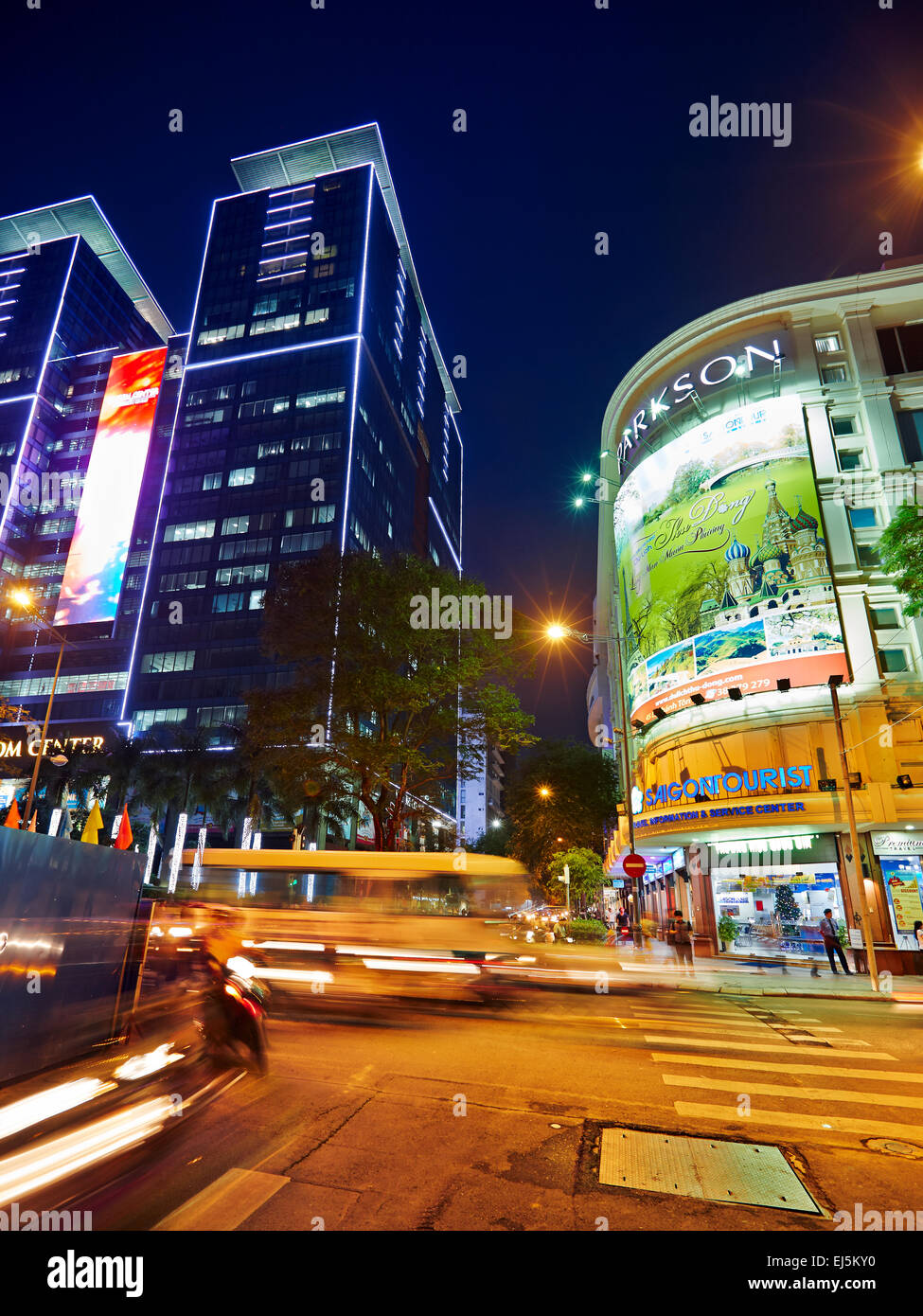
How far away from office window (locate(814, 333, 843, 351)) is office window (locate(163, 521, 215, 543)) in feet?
208

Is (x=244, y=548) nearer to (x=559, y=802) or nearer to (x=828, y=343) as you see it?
(x=559, y=802)

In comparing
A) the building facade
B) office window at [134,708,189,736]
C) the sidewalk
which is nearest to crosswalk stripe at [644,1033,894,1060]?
the sidewalk

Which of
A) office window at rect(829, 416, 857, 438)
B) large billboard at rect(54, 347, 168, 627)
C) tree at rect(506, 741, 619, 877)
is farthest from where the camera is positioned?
large billboard at rect(54, 347, 168, 627)

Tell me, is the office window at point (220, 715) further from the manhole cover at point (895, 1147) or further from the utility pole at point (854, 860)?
the manhole cover at point (895, 1147)

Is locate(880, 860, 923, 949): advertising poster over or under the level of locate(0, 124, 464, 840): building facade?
under

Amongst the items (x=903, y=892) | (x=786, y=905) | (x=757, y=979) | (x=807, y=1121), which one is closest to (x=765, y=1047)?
(x=807, y=1121)

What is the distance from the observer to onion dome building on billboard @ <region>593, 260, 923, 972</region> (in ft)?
82.4

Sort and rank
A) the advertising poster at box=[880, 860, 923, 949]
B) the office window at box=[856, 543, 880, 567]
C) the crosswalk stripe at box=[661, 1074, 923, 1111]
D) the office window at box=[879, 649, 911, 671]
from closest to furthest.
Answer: the crosswalk stripe at box=[661, 1074, 923, 1111], the advertising poster at box=[880, 860, 923, 949], the office window at box=[879, 649, 911, 671], the office window at box=[856, 543, 880, 567]

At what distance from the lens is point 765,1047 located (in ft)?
34.3

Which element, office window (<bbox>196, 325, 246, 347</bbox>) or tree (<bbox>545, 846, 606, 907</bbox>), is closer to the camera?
tree (<bbox>545, 846, 606, 907</bbox>)

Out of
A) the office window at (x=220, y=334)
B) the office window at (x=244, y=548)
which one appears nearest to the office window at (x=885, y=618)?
the office window at (x=244, y=548)

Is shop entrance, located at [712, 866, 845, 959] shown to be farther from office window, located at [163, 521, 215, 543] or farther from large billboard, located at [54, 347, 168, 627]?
large billboard, located at [54, 347, 168, 627]

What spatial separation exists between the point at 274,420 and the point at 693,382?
56910mm
